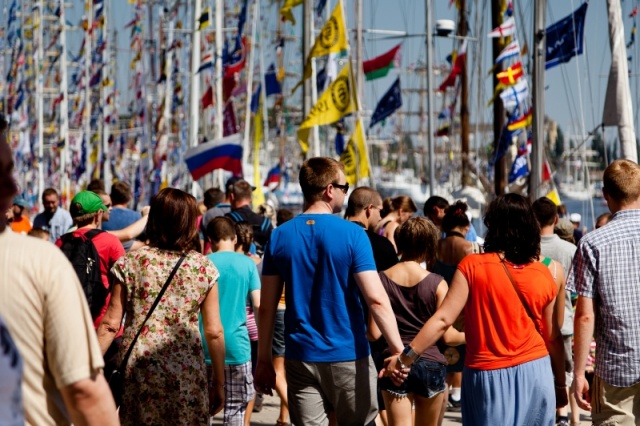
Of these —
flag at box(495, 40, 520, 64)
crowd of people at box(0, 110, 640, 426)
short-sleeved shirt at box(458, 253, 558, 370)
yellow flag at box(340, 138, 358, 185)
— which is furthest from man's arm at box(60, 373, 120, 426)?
yellow flag at box(340, 138, 358, 185)

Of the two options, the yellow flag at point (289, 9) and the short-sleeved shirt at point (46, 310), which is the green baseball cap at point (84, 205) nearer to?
the short-sleeved shirt at point (46, 310)

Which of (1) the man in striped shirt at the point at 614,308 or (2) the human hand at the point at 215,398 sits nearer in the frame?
(1) the man in striped shirt at the point at 614,308

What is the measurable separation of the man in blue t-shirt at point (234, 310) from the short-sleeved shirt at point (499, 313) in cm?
224

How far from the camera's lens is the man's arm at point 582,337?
5428 millimetres

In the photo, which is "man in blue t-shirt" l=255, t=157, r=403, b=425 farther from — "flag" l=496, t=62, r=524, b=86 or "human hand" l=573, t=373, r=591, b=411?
"flag" l=496, t=62, r=524, b=86

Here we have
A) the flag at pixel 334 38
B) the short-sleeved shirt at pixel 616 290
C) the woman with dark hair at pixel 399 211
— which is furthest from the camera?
the flag at pixel 334 38

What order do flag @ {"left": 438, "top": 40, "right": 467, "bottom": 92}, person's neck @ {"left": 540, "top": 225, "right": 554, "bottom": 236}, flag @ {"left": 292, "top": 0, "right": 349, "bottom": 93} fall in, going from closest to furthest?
person's neck @ {"left": 540, "top": 225, "right": 554, "bottom": 236}, flag @ {"left": 292, "top": 0, "right": 349, "bottom": 93}, flag @ {"left": 438, "top": 40, "right": 467, "bottom": 92}

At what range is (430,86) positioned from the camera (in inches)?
1022

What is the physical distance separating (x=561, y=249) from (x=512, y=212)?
3.50 m

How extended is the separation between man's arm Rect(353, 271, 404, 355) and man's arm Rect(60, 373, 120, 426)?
2.58 m

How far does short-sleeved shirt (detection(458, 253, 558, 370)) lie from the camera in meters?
5.44

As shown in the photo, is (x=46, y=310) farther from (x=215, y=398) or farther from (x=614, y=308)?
(x=614, y=308)

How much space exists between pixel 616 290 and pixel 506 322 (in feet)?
1.81

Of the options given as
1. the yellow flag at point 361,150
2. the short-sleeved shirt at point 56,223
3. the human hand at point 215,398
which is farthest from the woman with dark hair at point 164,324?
the yellow flag at point 361,150
